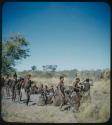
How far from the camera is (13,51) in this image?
2.25 m

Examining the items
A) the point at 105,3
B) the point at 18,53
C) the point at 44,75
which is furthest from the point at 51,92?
the point at 105,3

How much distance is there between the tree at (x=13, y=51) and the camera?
2191 mm

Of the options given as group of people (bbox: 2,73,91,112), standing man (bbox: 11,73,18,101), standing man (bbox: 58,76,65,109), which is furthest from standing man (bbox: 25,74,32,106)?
standing man (bbox: 58,76,65,109)

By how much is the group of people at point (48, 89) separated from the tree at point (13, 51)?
0.36 ft

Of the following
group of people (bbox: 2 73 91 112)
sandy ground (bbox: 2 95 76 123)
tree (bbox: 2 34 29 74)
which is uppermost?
tree (bbox: 2 34 29 74)

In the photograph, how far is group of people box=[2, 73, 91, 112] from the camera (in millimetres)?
2182

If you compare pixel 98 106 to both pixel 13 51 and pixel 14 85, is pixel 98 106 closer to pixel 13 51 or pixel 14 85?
pixel 14 85

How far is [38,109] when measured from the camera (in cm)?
219

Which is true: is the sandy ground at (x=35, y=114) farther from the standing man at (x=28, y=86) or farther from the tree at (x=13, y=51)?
the tree at (x=13, y=51)

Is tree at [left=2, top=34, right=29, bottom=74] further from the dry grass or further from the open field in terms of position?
the dry grass

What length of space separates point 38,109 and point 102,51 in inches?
33.4

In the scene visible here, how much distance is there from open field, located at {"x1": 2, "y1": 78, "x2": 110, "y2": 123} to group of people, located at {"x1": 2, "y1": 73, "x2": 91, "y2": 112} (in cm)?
5

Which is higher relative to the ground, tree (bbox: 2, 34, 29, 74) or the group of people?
tree (bbox: 2, 34, 29, 74)

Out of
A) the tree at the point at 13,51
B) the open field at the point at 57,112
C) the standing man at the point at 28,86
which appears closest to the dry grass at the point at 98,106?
the open field at the point at 57,112
